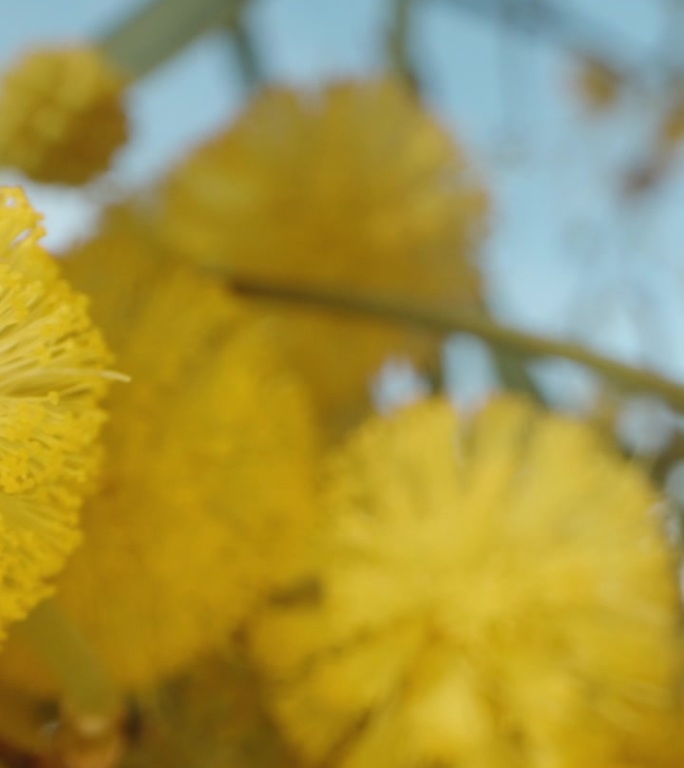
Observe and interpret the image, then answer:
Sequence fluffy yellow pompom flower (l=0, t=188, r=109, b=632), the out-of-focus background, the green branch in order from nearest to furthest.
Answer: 1. fluffy yellow pompom flower (l=0, t=188, r=109, b=632)
2. the green branch
3. the out-of-focus background

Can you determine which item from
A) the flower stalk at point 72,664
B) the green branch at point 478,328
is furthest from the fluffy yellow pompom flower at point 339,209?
the flower stalk at point 72,664

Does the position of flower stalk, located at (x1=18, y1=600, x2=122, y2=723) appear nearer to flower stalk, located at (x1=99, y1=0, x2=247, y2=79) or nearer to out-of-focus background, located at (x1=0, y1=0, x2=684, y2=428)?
out-of-focus background, located at (x1=0, y1=0, x2=684, y2=428)

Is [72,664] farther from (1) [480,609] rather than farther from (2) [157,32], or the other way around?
(2) [157,32]

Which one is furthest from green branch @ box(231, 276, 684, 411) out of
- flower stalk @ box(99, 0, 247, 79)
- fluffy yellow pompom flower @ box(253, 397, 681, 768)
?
flower stalk @ box(99, 0, 247, 79)

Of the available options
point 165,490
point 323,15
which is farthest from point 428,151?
point 323,15

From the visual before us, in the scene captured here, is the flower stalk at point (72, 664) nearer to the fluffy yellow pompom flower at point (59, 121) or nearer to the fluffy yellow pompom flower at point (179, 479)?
the fluffy yellow pompom flower at point (179, 479)

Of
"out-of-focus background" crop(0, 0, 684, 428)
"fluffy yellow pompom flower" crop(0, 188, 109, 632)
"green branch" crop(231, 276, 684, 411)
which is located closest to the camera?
"fluffy yellow pompom flower" crop(0, 188, 109, 632)
